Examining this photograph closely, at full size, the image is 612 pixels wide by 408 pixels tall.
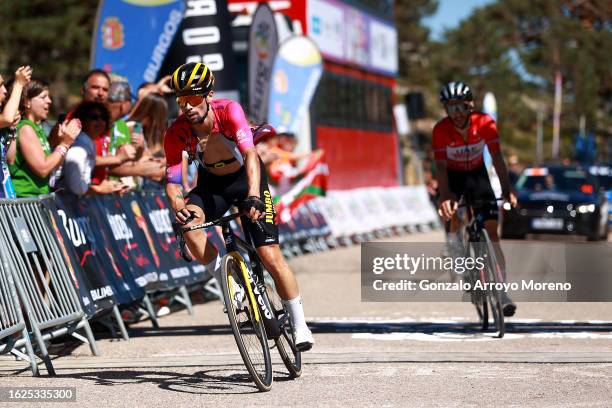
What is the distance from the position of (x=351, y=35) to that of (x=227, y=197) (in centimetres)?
3664

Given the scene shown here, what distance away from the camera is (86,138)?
11055 mm

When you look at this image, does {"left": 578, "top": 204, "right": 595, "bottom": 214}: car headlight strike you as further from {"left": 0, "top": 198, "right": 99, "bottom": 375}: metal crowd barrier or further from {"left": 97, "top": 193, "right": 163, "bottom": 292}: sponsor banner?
{"left": 0, "top": 198, "right": 99, "bottom": 375}: metal crowd barrier

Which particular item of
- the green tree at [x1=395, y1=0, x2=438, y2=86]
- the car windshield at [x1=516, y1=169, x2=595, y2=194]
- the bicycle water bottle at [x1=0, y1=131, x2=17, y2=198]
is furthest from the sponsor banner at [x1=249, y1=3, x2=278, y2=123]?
the green tree at [x1=395, y1=0, x2=438, y2=86]

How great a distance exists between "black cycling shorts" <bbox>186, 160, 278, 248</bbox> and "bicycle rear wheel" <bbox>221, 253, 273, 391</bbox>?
0.81 ft

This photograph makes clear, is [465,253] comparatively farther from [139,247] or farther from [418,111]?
[418,111]

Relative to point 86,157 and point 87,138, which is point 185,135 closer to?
point 86,157

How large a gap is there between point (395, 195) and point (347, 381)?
2448 centimetres

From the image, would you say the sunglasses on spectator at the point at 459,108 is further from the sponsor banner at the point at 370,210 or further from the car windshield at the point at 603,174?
the car windshield at the point at 603,174

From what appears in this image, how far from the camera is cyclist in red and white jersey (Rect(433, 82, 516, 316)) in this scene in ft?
35.9

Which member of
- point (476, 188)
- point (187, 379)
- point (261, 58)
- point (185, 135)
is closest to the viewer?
point (185, 135)

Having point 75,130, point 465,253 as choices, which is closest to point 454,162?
point 465,253

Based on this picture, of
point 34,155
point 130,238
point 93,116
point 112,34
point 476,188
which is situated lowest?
point 130,238

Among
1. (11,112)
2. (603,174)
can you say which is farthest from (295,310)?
(603,174)

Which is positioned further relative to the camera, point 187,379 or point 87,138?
point 87,138
